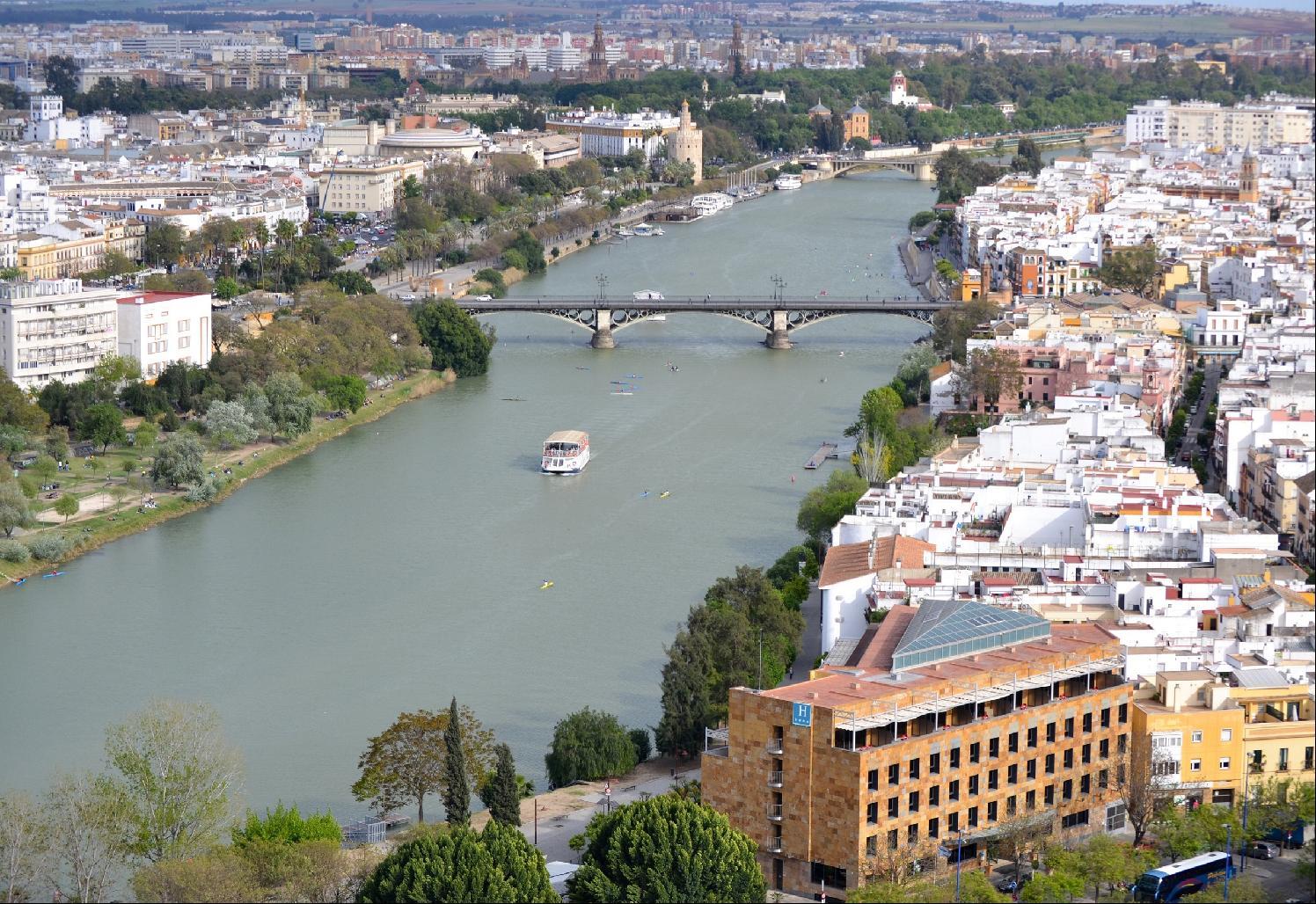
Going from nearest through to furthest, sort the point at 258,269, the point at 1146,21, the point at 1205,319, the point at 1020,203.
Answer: the point at 1205,319 → the point at 258,269 → the point at 1020,203 → the point at 1146,21

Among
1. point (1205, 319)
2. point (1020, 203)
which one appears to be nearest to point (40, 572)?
point (1205, 319)

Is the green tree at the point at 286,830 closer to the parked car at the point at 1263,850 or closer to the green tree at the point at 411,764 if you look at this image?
the green tree at the point at 411,764

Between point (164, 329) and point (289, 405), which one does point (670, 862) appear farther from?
point (164, 329)

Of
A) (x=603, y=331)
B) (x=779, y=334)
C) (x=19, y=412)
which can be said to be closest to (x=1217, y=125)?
(x=779, y=334)

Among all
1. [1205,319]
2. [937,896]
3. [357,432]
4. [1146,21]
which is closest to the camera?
[937,896]

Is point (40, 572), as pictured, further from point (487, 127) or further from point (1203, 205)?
point (487, 127)

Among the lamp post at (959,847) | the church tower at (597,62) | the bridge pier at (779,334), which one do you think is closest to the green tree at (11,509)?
the lamp post at (959,847)
